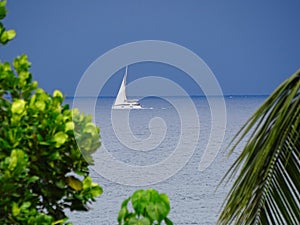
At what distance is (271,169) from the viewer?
2.06 m

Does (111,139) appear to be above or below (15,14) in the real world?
below

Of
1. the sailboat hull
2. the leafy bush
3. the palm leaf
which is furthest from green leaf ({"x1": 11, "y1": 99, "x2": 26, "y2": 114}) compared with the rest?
the sailboat hull

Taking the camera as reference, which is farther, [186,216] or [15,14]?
[15,14]

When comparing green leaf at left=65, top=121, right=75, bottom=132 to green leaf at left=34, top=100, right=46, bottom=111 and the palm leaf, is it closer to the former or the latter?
green leaf at left=34, top=100, right=46, bottom=111

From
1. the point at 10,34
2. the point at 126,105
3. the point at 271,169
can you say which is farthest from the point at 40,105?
the point at 126,105

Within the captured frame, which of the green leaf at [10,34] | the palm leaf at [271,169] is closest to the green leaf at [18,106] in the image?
the green leaf at [10,34]

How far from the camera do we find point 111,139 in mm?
41969

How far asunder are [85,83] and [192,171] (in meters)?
27.7

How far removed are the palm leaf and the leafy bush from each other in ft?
1.59

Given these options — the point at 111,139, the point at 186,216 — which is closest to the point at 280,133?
the point at 186,216

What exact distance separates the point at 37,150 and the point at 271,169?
717 mm

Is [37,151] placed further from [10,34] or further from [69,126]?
[10,34]

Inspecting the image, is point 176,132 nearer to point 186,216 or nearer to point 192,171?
point 192,171

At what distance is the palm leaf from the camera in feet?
6.66
